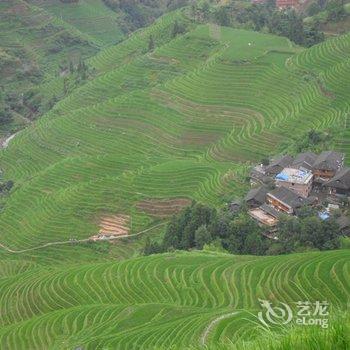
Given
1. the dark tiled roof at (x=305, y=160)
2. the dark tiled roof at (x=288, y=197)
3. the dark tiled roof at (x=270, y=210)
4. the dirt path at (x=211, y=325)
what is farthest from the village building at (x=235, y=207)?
the dirt path at (x=211, y=325)

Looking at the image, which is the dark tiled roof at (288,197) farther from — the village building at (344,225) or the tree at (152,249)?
the tree at (152,249)

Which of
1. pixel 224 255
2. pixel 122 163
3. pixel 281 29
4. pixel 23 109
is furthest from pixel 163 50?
pixel 224 255

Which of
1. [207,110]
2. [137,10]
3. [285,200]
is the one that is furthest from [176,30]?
[137,10]

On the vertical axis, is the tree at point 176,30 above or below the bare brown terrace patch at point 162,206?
above

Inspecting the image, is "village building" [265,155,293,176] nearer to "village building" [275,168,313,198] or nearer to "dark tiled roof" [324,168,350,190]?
"village building" [275,168,313,198]

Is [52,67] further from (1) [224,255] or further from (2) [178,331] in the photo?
(2) [178,331]

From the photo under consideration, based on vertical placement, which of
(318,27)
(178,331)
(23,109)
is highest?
(178,331)

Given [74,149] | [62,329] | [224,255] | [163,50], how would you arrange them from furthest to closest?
[163,50], [74,149], [224,255], [62,329]
